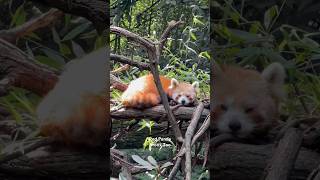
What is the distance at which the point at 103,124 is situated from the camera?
1.59 metres

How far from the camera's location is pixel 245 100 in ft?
5.39

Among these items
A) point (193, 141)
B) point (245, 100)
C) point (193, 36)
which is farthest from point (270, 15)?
point (193, 141)

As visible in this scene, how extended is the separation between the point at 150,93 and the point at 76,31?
604mm

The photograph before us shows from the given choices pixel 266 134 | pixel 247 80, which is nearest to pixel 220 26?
pixel 247 80

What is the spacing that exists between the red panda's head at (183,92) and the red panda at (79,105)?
597 mm

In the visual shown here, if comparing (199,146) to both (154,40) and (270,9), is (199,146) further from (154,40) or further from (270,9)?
(270,9)

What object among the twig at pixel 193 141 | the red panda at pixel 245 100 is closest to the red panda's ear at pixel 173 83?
the twig at pixel 193 141

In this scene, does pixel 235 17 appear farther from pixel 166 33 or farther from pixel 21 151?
pixel 21 151

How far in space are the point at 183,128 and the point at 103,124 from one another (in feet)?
2.03

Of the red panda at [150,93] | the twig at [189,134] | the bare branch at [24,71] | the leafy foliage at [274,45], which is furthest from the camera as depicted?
the red panda at [150,93]

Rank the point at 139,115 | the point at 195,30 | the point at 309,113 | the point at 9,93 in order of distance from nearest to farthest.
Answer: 1. the point at 9,93
2. the point at 309,113
3. the point at 139,115
4. the point at 195,30

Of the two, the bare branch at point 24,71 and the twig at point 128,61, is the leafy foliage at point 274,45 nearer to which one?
the twig at point 128,61

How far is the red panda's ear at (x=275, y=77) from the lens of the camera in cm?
160

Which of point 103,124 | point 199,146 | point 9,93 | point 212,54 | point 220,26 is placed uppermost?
point 220,26
